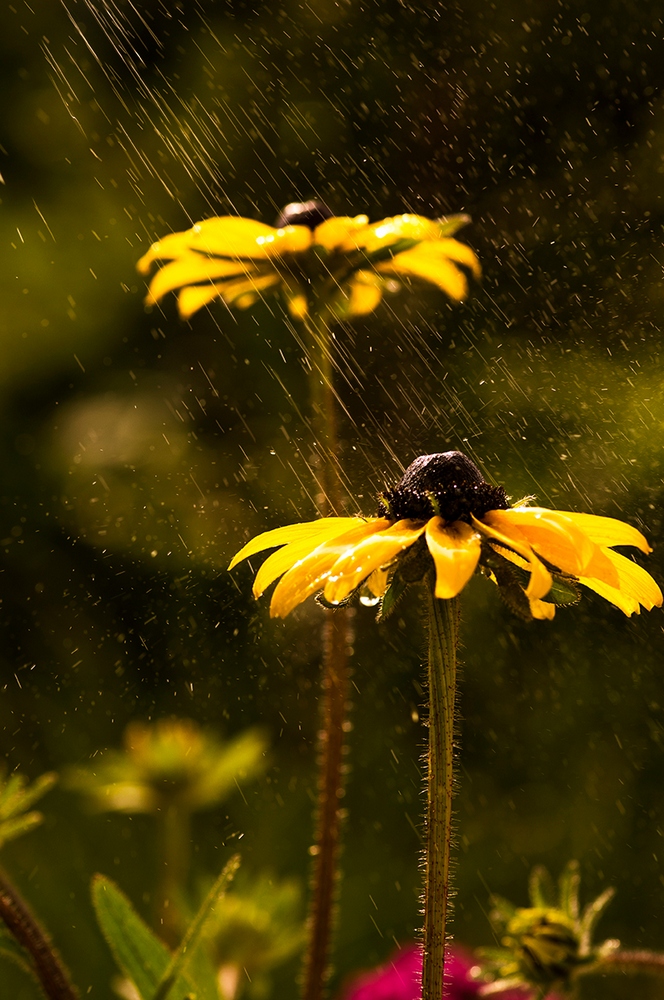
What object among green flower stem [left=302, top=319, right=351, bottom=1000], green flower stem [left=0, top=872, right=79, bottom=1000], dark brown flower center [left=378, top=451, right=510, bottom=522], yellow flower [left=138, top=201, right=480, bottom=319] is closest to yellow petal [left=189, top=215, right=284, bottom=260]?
yellow flower [left=138, top=201, right=480, bottom=319]

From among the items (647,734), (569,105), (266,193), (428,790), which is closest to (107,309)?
(266,193)

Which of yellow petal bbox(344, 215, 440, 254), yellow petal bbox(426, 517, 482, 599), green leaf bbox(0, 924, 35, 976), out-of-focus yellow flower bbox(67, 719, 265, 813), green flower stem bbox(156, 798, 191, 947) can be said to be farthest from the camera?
out-of-focus yellow flower bbox(67, 719, 265, 813)

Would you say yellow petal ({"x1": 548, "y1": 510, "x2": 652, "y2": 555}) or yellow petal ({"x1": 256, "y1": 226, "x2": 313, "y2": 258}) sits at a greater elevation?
yellow petal ({"x1": 256, "y1": 226, "x2": 313, "y2": 258})

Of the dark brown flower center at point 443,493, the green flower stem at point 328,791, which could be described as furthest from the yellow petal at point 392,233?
the dark brown flower center at point 443,493

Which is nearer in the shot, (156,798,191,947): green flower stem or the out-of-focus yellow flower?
(156,798,191,947): green flower stem

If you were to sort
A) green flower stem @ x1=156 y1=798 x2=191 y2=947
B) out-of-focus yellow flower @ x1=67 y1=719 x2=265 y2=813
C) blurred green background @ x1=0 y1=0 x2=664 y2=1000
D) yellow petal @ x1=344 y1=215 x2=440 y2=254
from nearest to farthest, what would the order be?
yellow petal @ x1=344 y1=215 x2=440 y2=254
green flower stem @ x1=156 y1=798 x2=191 y2=947
out-of-focus yellow flower @ x1=67 y1=719 x2=265 y2=813
blurred green background @ x1=0 y1=0 x2=664 y2=1000

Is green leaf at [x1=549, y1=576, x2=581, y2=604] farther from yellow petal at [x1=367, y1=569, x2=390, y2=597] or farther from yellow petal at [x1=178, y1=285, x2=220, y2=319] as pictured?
yellow petal at [x1=178, y1=285, x2=220, y2=319]

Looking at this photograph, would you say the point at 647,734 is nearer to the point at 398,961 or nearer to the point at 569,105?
the point at 398,961

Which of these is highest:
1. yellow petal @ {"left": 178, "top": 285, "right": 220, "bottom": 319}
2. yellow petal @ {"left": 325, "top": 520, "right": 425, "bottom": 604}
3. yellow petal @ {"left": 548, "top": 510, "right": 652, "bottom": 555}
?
yellow petal @ {"left": 178, "top": 285, "right": 220, "bottom": 319}
